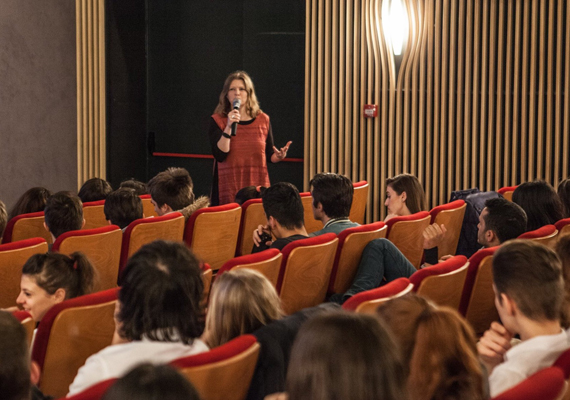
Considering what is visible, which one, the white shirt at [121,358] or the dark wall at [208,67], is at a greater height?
the dark wall at [208,67]

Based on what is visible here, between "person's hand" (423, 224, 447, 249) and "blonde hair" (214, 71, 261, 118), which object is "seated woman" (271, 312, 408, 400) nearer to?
"person's hand" (423, 224, 447, 249)

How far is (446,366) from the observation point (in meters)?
1.71

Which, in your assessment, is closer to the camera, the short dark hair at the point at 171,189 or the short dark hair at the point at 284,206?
the short dark hair at the point at 284,206

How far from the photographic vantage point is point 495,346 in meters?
2.28

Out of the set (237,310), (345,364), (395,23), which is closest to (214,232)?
(237,310)

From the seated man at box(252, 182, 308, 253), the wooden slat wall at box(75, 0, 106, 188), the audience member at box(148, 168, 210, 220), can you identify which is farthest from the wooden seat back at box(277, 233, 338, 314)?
the wooden slat wall at box(75, 0, 106, 188)

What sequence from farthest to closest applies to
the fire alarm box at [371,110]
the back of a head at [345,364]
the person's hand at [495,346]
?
the fire alarm box at [371,110]
the person's hand at [495,346]
the back of a head at [345,364]

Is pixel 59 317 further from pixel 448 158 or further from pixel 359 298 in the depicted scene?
pixel 448 158

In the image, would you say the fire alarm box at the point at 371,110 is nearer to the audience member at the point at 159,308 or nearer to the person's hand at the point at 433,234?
the person's hand at the point at 433,234

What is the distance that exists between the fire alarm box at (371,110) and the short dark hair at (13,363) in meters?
5.97

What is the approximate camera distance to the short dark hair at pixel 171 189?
15.3 feet

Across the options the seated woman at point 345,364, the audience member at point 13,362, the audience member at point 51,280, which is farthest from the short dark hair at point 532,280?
the audience member at point 51,280

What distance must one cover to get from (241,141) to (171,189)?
1244 mm

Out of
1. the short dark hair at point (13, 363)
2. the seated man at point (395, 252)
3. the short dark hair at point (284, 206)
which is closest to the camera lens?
the short dark hair at point (13, 363)
